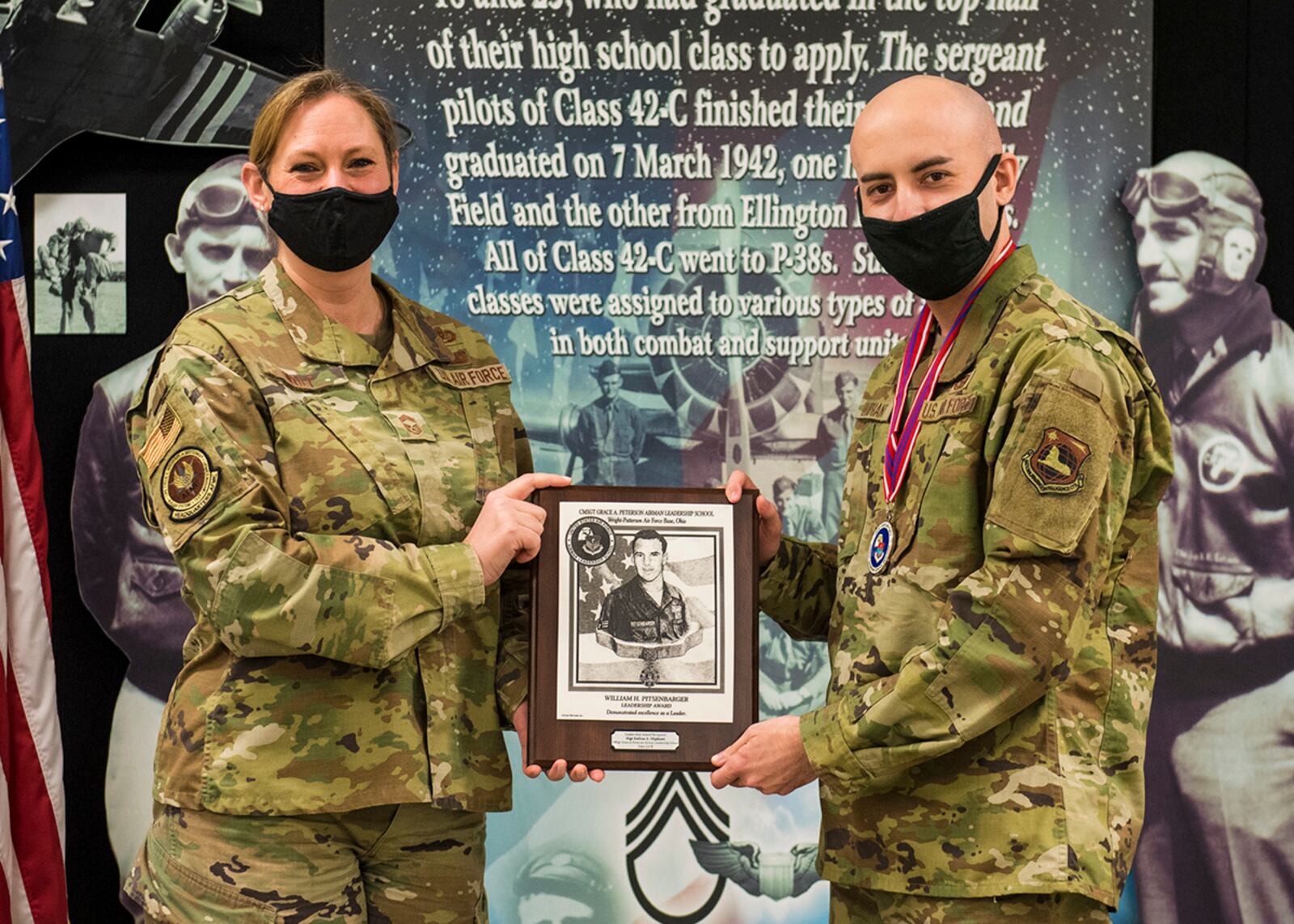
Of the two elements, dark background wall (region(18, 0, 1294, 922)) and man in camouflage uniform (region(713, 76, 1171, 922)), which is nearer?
man in camouflage uniform (region(713, 76, 1171, 922))

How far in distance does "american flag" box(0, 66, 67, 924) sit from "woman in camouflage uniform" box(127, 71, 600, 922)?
3.51ft

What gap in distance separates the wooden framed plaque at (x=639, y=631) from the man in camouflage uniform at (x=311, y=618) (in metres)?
0.09

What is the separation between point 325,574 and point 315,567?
0.06 ft

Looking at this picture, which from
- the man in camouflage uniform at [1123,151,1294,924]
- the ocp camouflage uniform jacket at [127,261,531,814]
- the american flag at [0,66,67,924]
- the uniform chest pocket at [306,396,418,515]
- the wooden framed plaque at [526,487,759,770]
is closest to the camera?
the ocp camouflage uniform jacket at [127,261,531,814]

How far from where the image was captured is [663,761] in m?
2.21

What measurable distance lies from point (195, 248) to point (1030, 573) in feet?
8.58

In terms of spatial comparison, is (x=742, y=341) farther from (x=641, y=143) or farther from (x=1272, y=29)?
(x=1272, y=29)

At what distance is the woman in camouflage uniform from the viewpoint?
6.57ft

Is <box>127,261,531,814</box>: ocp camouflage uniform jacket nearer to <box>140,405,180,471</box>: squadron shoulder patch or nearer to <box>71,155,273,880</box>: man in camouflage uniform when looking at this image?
<box>140,405,180,471</box>: squadron shoulder patch

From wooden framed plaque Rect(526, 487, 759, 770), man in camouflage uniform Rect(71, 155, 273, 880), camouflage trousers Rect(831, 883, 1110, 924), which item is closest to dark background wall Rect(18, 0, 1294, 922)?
man in camouflage uniform Rect(71, 155, 273, 880)

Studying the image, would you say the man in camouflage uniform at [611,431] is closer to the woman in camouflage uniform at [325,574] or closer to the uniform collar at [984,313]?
the woman in camouflage uniform at [325,574]

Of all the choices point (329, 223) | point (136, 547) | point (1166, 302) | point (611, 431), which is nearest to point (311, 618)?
point (329, 223)

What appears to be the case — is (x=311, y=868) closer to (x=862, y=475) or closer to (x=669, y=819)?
(x=862, y=475)

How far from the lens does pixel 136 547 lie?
11.9ft
